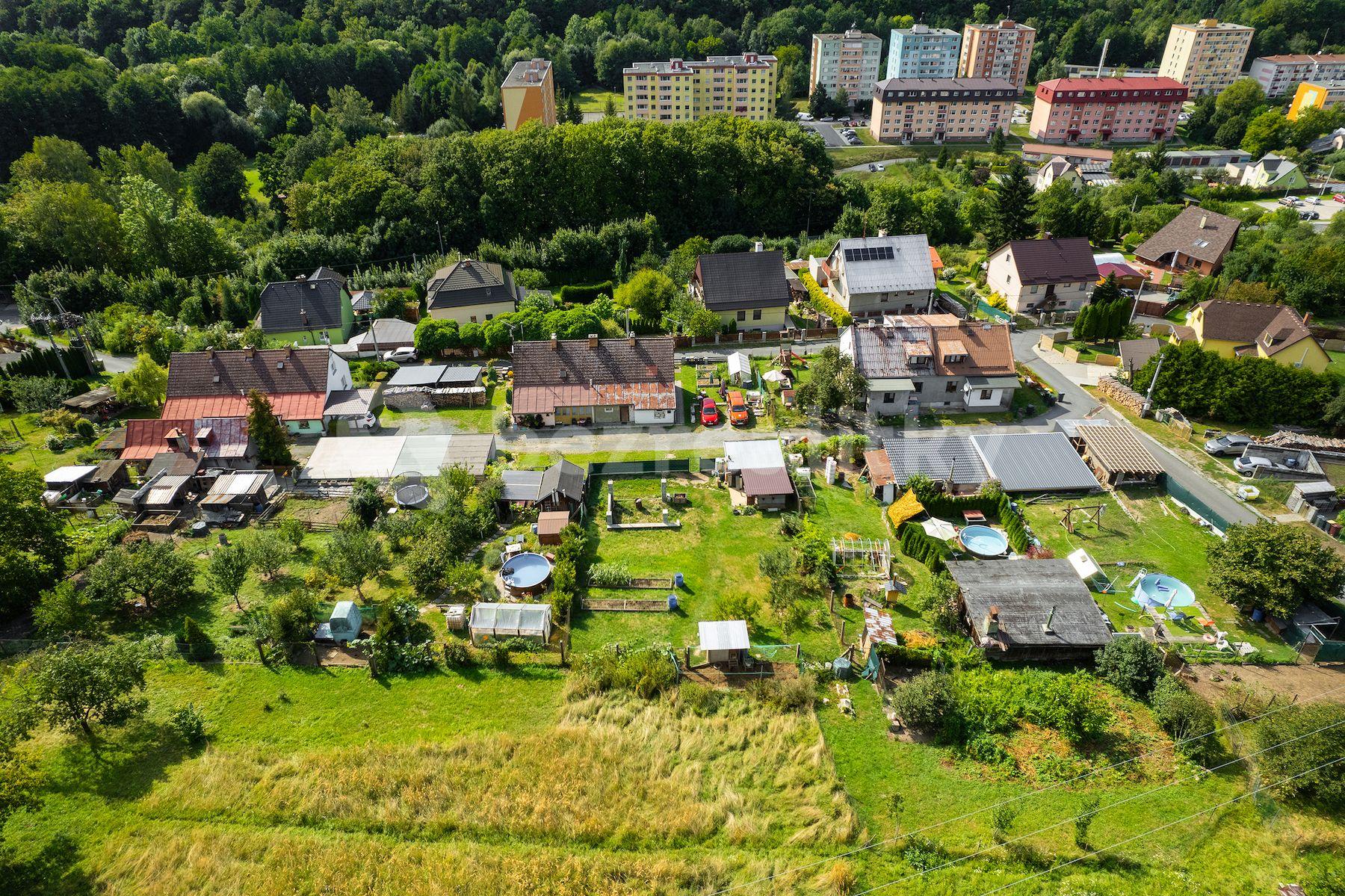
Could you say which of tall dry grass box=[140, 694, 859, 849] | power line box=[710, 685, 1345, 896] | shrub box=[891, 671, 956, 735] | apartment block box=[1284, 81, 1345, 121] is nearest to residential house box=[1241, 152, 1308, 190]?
apartment block box=[1284, 81, 1345, 121]

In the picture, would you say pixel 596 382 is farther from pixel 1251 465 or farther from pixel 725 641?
pixel 1251 465

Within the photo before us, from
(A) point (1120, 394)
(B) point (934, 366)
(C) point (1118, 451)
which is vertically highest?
(B) point (934, 366)

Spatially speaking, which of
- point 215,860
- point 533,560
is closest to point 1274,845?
point 533,560

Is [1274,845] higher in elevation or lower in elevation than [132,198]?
lower

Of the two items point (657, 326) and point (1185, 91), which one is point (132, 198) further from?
point (1185, 91)

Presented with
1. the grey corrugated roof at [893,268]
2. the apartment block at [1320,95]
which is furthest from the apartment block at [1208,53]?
the grey corrugated roof at [893,268]

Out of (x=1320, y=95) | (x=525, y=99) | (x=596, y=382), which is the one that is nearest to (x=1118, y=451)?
(x=596, y=382)

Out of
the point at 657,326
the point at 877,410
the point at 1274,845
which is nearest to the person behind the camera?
the point at 1274,845
